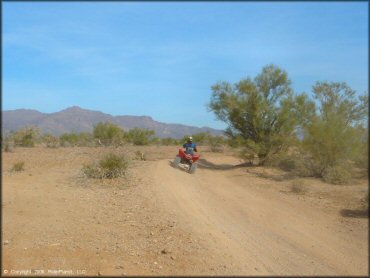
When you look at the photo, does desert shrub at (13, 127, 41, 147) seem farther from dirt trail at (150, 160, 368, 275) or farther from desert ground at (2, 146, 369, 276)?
dirt trail at (150, 160, 368, 275)

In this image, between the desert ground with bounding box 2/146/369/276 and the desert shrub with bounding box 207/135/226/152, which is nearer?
the desert ground with bounding box 2/146/369/276

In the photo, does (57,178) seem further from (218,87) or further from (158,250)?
(218,87)

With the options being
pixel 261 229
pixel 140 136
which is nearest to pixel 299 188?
pixel 261 229

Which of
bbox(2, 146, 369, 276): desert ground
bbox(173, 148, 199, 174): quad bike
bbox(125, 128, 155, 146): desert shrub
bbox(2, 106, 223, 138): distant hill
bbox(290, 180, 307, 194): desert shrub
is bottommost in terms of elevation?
bbox(2, 146, 369, 276): desert ground

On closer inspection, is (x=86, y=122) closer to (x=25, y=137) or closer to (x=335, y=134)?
(x=25, y=137)

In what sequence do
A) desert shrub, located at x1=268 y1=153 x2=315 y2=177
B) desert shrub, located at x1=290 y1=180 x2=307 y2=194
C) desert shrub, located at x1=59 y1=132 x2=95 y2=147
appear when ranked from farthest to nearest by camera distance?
desert shrub, located at x1=59 y1=132 x2=95 y2=147 → desert shrub, located at x1=268 y1=153 x2=315 y2=177 → desert shrub, located at x1=290 y1=180 x2=307 y2=194

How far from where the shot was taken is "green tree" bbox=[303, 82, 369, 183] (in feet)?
18.1

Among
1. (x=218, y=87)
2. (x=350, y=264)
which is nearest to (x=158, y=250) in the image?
(x=350, y=264)

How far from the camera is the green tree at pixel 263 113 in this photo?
22380 millimetres

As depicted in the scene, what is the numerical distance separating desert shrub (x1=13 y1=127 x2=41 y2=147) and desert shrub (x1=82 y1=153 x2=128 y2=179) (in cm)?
2524

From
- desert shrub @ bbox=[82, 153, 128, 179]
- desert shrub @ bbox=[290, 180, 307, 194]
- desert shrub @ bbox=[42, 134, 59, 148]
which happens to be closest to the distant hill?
desert shrub @ bbox=[42, 134, 59, 148]

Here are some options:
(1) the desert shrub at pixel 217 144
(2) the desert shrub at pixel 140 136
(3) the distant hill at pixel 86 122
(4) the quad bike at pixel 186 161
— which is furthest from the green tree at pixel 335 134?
(3) the distant hill at pixel 86 122

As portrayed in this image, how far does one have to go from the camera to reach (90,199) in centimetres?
1207

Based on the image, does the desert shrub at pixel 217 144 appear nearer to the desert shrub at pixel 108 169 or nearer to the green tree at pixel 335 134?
the green tree at pixel 335 134
